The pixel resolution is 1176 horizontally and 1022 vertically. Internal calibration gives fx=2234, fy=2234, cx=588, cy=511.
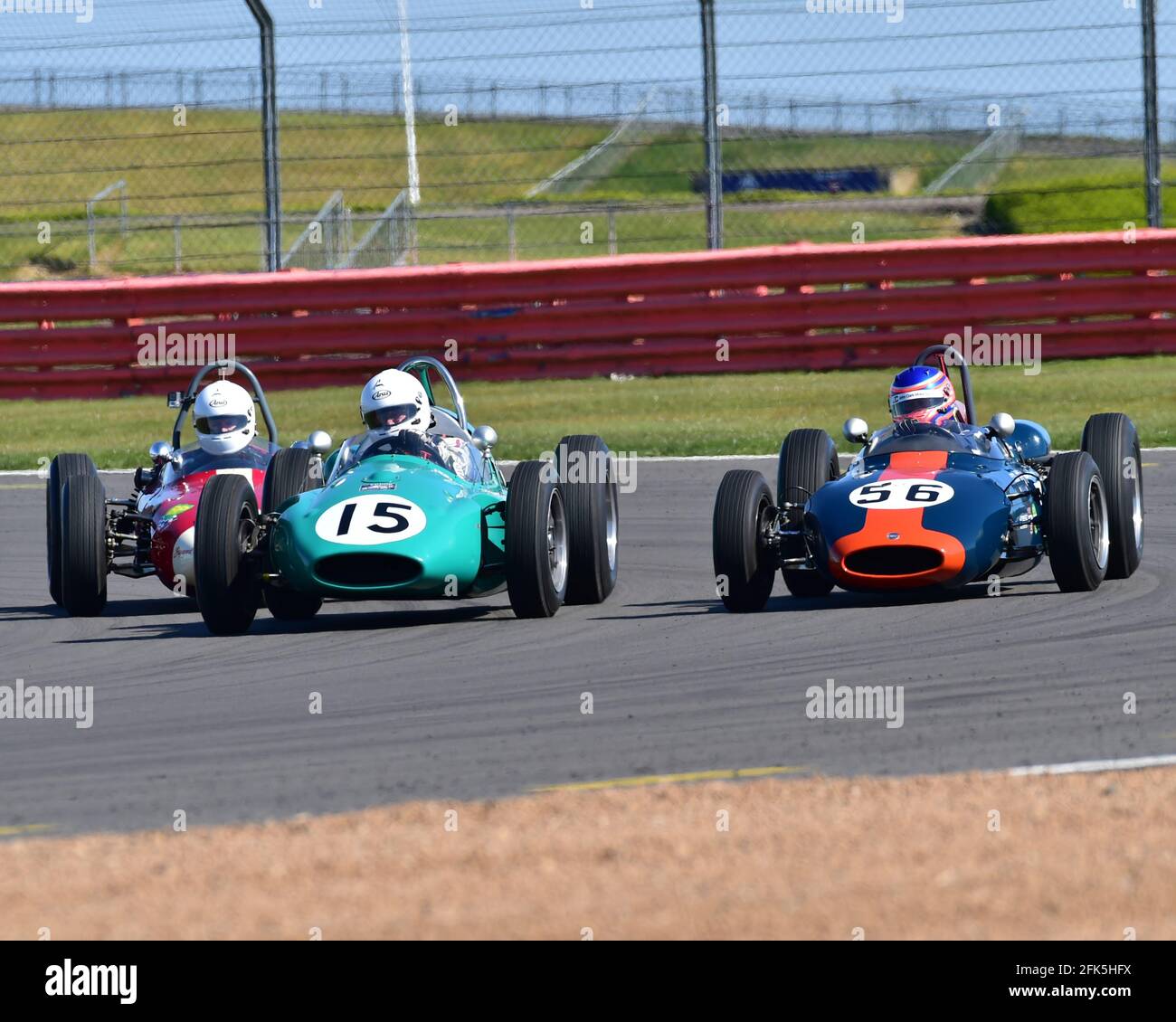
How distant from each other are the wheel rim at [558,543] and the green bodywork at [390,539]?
41cm

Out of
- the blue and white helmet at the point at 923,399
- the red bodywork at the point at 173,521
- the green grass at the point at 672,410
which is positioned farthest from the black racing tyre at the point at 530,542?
the green grass at the point at 672,410

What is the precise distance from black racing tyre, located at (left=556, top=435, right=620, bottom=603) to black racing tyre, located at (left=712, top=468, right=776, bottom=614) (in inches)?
24.3

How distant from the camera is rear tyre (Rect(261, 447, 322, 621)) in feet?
33.9

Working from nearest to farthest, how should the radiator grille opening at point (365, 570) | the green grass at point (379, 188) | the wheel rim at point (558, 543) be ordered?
the radiator grille opening at point (365, 570) < the wheel rim at point (558, 543) < the green grass at point (379, 188)

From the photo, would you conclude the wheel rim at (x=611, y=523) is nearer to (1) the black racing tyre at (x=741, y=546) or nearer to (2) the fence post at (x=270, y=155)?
(1) the black racing tyre at (x=741, y=546)

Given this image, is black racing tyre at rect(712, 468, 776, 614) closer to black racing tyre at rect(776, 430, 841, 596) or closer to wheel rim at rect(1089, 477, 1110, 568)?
black racing tyre at rect(776, 430, 841, 596)

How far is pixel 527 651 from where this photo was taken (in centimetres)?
899

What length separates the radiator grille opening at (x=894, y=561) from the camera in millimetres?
9398

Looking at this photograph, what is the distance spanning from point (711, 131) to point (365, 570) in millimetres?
9838

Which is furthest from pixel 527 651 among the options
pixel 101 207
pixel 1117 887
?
pixel 101 207

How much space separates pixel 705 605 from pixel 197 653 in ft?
7.87

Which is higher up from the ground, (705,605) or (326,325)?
(326,325)
